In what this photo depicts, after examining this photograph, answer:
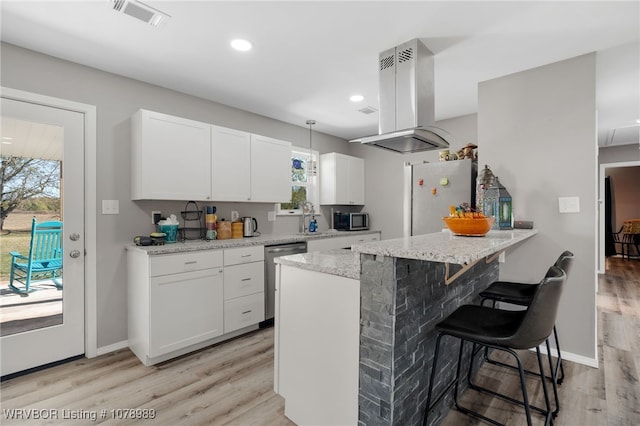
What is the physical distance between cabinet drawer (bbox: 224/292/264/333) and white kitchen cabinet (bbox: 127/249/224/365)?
74 millimetres

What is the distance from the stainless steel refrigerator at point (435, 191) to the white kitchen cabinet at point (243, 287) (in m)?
1.60

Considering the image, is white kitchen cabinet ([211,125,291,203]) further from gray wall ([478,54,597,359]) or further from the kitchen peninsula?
gray wall ([478,54,597,359])

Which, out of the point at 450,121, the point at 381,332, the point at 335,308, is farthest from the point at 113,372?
the point at 450,121

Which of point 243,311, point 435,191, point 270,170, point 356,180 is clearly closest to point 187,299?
point 243,311

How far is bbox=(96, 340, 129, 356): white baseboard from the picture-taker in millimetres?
2691

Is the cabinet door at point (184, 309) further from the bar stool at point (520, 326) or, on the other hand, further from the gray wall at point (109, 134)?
the bar stool at point (520, 326)

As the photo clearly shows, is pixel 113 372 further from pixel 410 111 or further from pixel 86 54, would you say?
pixel 410 111

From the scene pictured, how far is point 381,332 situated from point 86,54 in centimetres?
292

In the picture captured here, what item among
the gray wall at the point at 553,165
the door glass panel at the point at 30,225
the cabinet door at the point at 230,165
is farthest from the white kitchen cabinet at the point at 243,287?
the gray wall at the point at 553,165

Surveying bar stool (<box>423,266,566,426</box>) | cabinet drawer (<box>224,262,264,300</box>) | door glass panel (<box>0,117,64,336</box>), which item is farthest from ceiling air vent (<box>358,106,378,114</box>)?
door glass panel (<box>0,117,64,336</box>)

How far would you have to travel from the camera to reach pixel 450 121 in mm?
4195

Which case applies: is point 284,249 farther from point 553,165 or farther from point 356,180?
point 553,165

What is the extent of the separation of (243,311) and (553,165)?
3028mm

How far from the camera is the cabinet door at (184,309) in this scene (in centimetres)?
250
